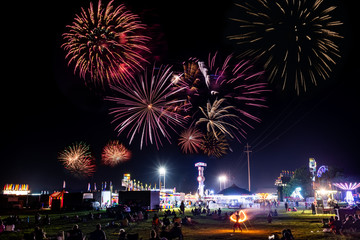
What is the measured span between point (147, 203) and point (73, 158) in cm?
2506

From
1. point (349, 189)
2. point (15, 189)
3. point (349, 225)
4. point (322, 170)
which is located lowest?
point (349, 225)

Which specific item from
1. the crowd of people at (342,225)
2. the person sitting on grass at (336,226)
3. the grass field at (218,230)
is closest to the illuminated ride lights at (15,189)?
the grass field at (218,230)

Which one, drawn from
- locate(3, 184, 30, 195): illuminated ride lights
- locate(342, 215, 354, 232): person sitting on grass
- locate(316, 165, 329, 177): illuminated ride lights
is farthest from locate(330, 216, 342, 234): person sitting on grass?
locate(3, 184, 30, 195): illuminated ride lights

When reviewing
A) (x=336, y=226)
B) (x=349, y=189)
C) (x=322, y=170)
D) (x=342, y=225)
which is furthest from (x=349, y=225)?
(x=349, y=189)

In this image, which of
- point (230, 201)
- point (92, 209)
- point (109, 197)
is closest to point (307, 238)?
point (92, 209)

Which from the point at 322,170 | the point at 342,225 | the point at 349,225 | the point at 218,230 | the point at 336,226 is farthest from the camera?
the point at 322,170

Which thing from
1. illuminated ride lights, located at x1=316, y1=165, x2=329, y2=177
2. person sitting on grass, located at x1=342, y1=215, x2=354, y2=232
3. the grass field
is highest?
illuminated ride lights, located at x1=316, y1=165, x2=329, y2=177

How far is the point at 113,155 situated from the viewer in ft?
189

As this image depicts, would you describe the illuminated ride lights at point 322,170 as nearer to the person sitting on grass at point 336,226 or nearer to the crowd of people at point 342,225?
the crowd of people at point 342,225

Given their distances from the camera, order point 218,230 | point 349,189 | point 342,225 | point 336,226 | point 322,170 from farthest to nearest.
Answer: point 349,189 → point 322,170 → point 218,230 → point 342,225 → point 336,226

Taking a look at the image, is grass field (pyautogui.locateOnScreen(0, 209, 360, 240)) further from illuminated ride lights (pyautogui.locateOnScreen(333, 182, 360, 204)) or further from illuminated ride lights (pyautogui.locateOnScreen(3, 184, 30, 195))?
illuminated ride lights (pyautogui.locateOnScreen(3, 184, 30, 195))

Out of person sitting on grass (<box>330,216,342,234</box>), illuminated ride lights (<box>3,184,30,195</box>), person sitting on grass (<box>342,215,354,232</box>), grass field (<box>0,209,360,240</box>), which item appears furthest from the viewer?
illuminated ride lights (<box>3,184,30,195</box>)

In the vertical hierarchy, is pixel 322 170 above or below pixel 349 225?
above

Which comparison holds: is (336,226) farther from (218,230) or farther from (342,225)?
(218,230)
